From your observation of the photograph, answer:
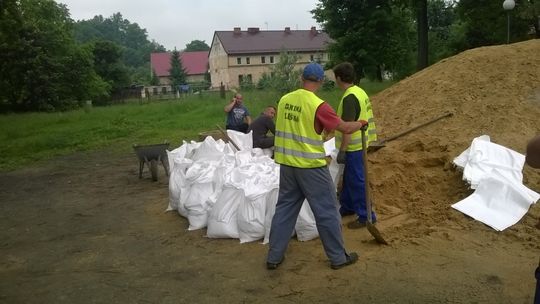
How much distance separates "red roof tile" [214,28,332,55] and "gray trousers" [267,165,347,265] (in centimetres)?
4815

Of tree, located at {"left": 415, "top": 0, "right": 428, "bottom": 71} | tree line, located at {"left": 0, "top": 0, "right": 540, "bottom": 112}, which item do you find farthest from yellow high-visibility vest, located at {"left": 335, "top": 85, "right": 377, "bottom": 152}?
tree, located at {"left": 415, "top": 0, "right": 428, "bottom": 71}

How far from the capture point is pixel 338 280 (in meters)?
4.07

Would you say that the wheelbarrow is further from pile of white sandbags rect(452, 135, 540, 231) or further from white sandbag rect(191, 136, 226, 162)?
pile of white sandbags rect(452, 135, 540, 231)

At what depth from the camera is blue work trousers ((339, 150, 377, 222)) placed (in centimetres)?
502

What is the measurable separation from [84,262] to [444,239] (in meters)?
3.45

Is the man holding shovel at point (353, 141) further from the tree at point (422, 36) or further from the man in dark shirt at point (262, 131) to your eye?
the tree at point (422, 36)

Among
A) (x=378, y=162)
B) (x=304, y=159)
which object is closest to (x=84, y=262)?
(x=304, y=159)

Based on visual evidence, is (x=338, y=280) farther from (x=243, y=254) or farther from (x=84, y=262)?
(x=84, y=262)

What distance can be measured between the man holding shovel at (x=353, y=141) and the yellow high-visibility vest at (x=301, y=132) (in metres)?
0.76

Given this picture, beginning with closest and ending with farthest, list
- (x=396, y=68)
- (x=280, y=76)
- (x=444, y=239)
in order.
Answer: (x=444, y=239) → (x=280, y=76) → (x=396, y=68)

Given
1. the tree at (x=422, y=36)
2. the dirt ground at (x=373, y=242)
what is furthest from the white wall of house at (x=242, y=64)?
the dirt ground at (x=373, y=242)

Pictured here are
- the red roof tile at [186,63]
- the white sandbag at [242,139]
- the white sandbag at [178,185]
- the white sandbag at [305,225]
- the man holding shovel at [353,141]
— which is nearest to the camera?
→ the man holding shovel at [353,141]

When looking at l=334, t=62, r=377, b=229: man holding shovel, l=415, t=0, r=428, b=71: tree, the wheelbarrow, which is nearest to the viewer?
l=334, t=62, r=377, b=229: man holding shovel

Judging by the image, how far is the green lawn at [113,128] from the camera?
13.7m
